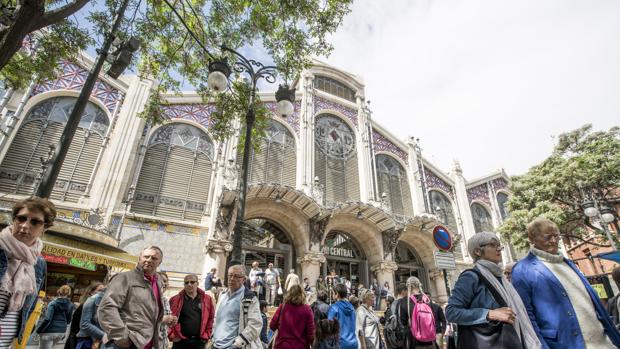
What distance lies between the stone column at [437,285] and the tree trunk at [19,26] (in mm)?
17687

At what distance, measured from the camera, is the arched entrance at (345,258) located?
1545 centimetres

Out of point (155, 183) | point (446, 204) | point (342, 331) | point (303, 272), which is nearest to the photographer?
point (342, 331)

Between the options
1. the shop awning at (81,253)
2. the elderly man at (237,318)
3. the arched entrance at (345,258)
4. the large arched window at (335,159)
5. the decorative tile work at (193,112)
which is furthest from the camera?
the large arched window at (335,159)

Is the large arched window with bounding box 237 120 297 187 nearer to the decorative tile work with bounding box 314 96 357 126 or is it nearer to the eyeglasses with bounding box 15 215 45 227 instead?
the decorative tile work with bounding box 314 96 357 126

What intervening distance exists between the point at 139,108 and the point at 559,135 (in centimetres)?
2264

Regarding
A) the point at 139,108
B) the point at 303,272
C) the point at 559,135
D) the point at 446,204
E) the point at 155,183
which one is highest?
the point at 559,135

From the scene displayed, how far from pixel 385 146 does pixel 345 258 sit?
7628mm

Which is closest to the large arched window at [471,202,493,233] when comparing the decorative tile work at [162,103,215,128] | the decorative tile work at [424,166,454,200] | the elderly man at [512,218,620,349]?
the decorative tile work at [424,166,454,200]

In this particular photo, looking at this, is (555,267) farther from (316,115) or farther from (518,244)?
(518,244)

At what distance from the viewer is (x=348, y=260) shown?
15.7 meters

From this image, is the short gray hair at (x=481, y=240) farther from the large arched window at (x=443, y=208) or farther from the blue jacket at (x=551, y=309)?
the large arched window at (x=443, y=208)

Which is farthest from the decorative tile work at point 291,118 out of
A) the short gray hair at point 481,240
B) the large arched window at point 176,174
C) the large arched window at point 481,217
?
the short gray hair at point 481,240

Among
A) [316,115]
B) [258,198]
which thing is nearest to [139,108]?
[258,198]

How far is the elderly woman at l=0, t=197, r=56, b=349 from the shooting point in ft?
6.88
